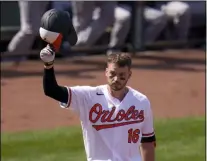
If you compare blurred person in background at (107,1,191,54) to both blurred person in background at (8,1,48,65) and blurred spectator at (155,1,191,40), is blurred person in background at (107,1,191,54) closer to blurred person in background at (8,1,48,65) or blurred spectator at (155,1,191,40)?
blurred spectator at (155,1,191,40)

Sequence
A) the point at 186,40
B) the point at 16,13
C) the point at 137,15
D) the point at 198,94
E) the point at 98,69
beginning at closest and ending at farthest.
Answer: the point at 198,94, the point at 98,69, the point at 16,13, the point at 137,15, the point at 186,40

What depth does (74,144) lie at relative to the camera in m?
8.88

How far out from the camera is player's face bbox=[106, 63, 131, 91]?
16.1 ft

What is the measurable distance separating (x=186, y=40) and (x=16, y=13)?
417 centimetres

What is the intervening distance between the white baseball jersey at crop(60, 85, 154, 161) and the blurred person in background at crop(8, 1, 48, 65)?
782cm

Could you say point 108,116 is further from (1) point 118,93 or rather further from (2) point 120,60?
(2) point 120,60

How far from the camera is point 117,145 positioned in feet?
16.6

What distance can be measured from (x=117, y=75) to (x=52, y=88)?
1.46ft

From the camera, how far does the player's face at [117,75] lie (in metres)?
4.92

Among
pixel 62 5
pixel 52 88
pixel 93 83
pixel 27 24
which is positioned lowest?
pixel 93 83

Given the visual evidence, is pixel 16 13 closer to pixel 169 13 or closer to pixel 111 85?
pixel 169 13

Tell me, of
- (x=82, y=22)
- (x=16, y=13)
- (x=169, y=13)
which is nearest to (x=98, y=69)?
(x=82, y=22)

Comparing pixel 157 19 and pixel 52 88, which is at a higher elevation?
pixel 52 88

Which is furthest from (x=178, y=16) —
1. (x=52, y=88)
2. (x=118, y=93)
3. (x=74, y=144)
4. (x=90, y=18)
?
(x=52, y=88)
